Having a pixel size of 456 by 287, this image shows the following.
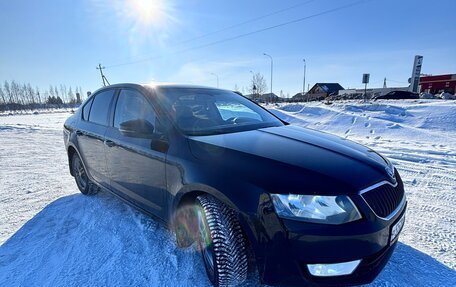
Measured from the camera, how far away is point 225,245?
1757mm

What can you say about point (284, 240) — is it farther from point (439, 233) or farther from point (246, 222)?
point (439, 233)

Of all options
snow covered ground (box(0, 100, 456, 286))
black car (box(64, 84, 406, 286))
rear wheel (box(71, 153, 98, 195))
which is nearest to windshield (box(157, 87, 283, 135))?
black car (box(64, 84, 406, 286))

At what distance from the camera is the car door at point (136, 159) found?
2332 millimetres

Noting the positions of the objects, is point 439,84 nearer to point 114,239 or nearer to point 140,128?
point 140,128

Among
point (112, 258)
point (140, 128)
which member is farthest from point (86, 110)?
point (112, 258)

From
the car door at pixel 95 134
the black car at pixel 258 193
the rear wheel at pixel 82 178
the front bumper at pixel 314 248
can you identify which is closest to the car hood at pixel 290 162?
the black car at pixel 258 193

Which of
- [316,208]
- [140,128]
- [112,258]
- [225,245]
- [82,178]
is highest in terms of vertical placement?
[140,128]

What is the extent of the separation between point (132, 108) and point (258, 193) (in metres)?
1.81

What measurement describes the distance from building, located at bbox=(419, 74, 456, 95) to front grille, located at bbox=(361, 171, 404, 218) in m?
55.0

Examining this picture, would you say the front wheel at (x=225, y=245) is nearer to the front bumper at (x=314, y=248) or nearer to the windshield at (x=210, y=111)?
the front bumper at (x=314, y=248)

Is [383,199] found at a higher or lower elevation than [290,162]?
lower

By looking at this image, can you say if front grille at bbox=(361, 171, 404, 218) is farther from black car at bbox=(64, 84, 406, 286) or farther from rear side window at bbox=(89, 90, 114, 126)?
rear side window at bbox=(89, 90, 114, 126)

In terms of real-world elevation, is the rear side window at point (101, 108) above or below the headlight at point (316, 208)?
above

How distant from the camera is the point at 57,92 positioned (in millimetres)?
83625
